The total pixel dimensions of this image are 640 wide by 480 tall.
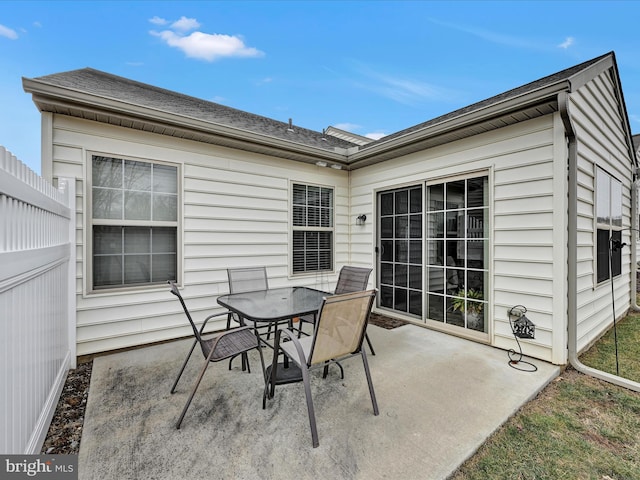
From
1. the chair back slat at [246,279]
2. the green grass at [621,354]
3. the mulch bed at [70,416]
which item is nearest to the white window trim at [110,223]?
the chair back slat at [246,279]

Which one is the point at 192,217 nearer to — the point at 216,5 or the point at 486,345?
the point at 486,345

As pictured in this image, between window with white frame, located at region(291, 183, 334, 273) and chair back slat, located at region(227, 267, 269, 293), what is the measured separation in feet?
3.35

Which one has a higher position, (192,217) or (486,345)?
(192,217)

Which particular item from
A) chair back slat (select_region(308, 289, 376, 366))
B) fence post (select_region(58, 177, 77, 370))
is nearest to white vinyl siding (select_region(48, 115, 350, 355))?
fence post (select_region(58, 177, 77, 370))

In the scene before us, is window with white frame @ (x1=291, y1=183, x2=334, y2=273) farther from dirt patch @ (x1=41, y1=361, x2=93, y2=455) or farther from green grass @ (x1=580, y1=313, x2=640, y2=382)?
green grass @ (x1=580, y1=313, x2=640, y2=382)

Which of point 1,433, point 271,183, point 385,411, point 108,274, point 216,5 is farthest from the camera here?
point 216,5

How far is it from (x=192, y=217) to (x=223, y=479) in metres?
3.04

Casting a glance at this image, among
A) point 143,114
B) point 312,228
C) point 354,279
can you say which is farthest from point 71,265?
point 312,228

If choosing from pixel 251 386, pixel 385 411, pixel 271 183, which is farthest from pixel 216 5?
pixel 385 411

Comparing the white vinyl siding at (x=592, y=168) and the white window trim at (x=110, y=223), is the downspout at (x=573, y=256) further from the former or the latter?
the white window trim at (x=110, y=223)

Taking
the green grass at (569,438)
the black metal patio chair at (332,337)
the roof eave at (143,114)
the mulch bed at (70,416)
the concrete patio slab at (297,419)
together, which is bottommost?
the green grass at (569,438)

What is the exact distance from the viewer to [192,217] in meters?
3.90

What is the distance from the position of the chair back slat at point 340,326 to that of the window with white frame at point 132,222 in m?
2.66

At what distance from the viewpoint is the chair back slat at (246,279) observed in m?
3.77
